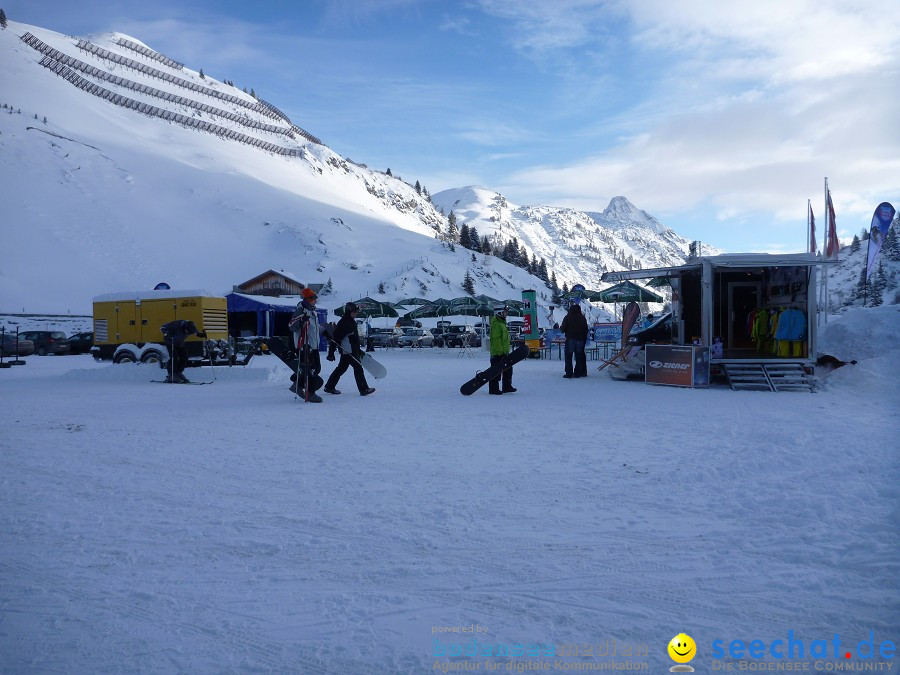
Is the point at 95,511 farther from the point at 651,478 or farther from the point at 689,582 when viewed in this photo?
the point at 651,478

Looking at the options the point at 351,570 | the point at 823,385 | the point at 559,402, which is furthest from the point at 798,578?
the point at 823,385

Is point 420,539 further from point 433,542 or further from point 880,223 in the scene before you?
point 880,223

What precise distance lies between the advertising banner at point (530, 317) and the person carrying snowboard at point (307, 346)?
1333 centimetres

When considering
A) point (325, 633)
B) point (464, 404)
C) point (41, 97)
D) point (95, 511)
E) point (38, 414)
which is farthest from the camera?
point (41, 97)

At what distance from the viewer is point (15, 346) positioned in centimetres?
2412

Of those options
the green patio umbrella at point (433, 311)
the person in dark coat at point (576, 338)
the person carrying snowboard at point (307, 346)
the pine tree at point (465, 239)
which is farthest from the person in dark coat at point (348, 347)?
the pine tree at point (465, 239)

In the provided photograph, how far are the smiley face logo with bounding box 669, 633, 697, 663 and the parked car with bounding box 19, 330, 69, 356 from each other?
29.9 m

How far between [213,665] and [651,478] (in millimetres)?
3886

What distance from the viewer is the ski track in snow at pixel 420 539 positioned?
9.20 feet

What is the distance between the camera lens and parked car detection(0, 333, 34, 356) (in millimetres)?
23734

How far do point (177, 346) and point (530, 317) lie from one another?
44.6 ft

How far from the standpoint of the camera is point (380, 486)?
16.7 ft

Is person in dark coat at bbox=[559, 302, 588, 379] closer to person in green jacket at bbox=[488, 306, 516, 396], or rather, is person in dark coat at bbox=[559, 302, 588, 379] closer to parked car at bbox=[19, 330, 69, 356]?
person in green jacket at bbox=[488, 306, 516, 396]

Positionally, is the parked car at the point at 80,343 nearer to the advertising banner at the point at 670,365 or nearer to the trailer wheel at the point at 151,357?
the trailer wheel at the point at 151,357
